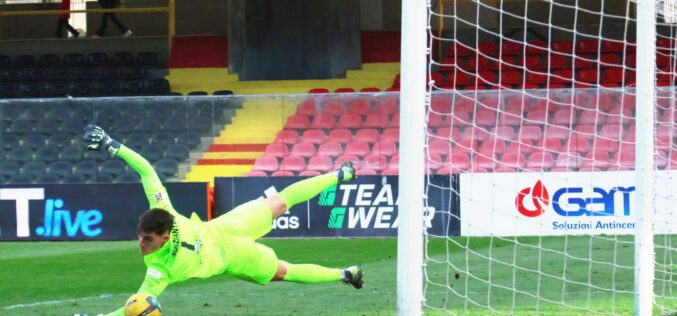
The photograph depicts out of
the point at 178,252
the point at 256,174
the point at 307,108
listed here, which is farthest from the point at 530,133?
the point at 178,252

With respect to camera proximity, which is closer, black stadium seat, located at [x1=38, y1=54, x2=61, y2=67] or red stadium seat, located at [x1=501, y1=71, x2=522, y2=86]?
red stadium seat, located at [x1=501, y1=71, x2=522, y2=86]

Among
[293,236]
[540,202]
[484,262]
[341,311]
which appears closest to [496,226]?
[540,202]

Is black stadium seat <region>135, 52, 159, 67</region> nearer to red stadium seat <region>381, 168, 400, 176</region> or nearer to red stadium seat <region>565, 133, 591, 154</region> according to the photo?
red stadium seat <region>381, 168, 400, 176</region>

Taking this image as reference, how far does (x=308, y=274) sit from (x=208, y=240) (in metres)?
1.01

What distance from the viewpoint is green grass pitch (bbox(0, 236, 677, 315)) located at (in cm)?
952

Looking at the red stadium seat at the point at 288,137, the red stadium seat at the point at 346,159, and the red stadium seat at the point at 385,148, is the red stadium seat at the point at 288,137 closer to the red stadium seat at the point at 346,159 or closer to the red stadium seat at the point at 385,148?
the red stadium seat at the point at 346,159

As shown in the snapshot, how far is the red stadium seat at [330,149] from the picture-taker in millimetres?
18281

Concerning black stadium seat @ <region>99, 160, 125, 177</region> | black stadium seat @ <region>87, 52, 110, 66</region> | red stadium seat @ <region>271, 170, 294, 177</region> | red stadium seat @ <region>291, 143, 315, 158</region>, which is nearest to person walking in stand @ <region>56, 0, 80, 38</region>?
black stadium seat @ <region>87, 52, 110, 66</region>

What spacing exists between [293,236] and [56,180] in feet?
12.5

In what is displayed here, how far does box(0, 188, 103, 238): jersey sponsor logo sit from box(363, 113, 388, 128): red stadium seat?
424 centimetres

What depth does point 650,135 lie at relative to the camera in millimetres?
8352

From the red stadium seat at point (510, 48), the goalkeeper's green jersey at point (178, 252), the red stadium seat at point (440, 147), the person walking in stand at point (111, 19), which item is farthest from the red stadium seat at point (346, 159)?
the person walking in stand at point (111, 19)

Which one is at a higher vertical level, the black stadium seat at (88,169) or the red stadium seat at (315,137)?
the red stadium seat at (315,137)

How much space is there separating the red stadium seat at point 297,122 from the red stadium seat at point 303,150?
0.96ft
